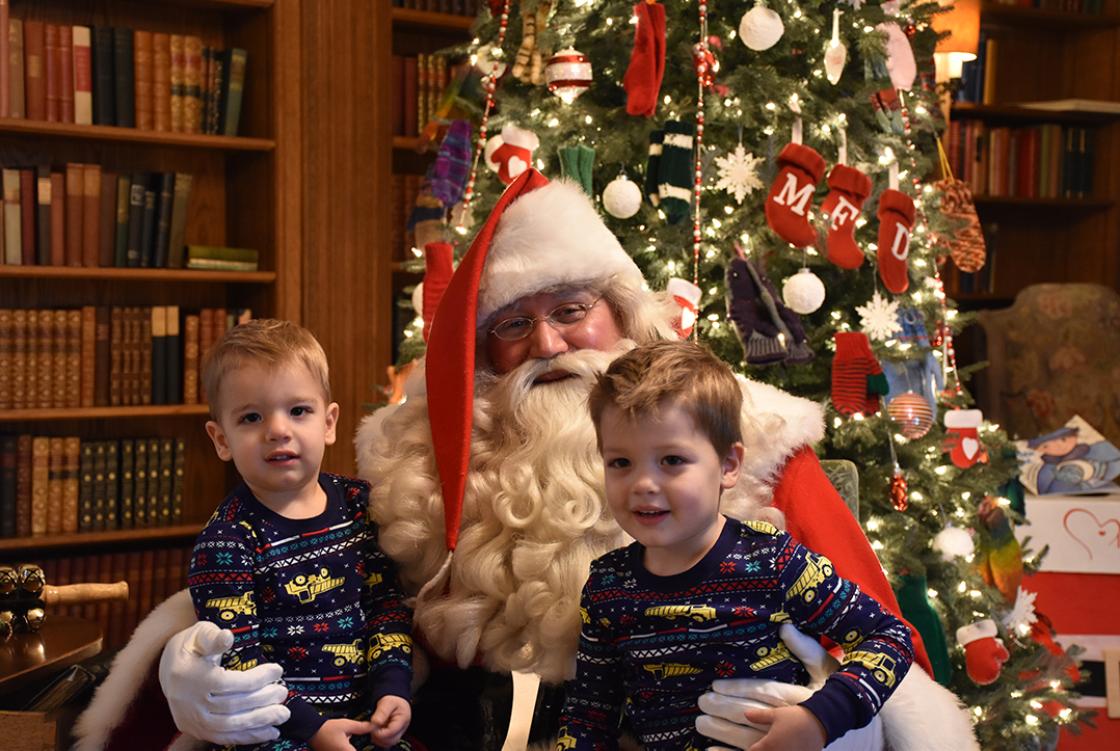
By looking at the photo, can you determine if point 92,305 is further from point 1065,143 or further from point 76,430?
point 1065,143

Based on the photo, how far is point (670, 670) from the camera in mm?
1531

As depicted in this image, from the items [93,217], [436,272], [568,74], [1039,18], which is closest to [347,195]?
[93,217]

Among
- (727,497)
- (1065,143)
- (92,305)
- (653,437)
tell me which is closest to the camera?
(653,437)

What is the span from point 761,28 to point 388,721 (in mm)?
1731

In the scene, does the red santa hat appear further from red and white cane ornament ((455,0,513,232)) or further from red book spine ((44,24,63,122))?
red book spine ((44,24,63,122))

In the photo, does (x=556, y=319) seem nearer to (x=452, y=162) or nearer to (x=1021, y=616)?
(x=452, y=162)

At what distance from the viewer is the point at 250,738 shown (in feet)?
5.27

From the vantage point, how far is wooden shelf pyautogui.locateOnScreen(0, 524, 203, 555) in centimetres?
370

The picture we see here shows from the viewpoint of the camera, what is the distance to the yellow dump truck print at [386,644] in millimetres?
1767

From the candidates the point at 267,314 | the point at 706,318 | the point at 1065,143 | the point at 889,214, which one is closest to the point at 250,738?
the point at 706,318

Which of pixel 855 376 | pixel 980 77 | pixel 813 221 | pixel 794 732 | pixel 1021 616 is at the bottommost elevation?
pixel 1021 616

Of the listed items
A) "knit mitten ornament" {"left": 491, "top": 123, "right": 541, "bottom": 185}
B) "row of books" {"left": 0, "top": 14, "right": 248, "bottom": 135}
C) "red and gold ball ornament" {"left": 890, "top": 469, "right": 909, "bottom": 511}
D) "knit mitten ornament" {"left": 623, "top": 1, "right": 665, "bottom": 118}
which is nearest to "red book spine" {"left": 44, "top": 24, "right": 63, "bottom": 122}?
"row of books" {"left": 0, "top": 14, "right": 248, "bottom": 135}

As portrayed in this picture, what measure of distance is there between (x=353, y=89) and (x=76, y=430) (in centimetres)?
146

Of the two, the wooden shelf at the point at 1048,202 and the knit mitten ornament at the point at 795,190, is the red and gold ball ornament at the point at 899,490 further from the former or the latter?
the wooden shelf at the point at 1048,202
